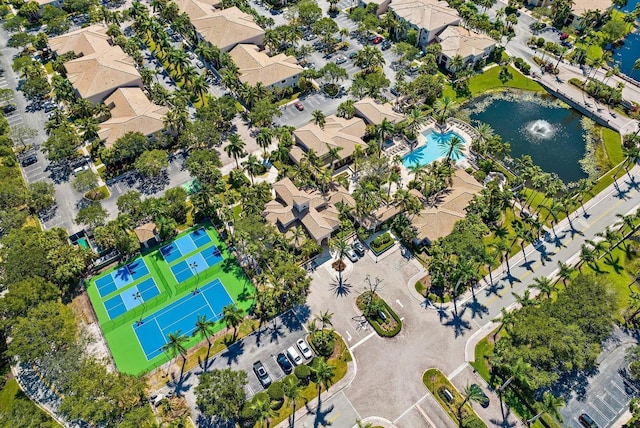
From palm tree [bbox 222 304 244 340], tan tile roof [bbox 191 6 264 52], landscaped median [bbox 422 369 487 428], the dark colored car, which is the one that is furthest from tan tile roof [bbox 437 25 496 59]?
the dark colored car

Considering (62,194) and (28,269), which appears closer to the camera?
(28,269)

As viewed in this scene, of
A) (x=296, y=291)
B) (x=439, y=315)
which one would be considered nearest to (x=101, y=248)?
(x=296, y=291)

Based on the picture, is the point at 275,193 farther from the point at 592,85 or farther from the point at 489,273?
the point at 592,85

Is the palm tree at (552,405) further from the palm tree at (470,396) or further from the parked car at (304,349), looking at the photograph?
the parked car at (304,349)

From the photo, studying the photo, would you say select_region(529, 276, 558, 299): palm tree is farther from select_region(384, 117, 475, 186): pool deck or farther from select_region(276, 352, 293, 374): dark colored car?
select_region(276, 352, 293, 374): dark colored car

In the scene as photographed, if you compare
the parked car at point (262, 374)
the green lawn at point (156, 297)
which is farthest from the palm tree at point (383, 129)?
the parked car at point (262, 374)
